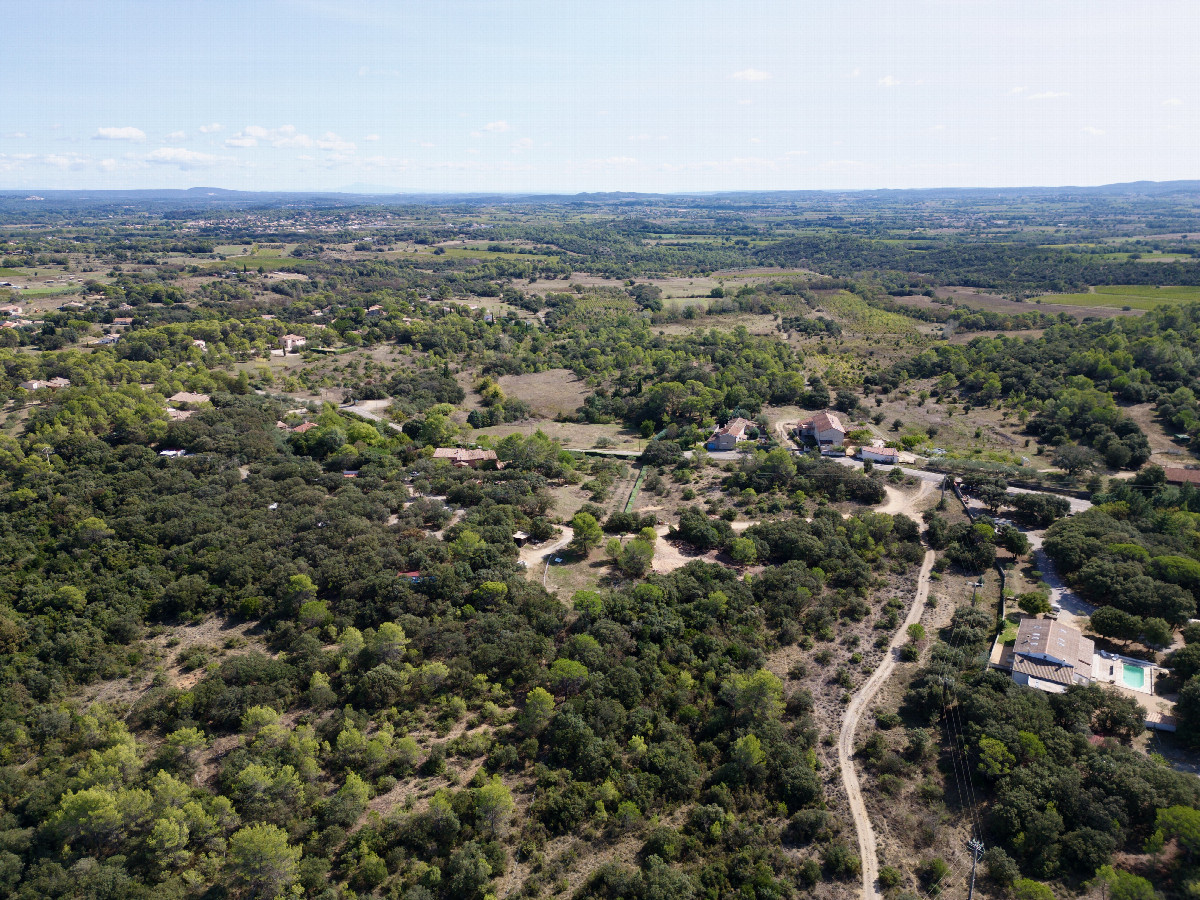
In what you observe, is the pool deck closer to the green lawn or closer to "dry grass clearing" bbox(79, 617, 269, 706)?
"dry grass clearing" bbox(79, 617, 269, 706)

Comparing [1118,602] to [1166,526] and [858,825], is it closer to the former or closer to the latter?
[1166,526]

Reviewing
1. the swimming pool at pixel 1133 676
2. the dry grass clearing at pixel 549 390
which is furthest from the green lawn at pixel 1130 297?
the swimming pool at pixel 1133 676

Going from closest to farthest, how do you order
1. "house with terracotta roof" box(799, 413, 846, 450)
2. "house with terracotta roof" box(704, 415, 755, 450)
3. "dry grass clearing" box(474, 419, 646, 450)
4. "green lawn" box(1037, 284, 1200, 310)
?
"house with terracotta roof" box(799, 413, 846, 450)
"house with terracotta roof" box(704, 415, 755, 450)
"dry grass clearing" box(474, 419, 646, 450)
"green lawn" box(1037, 284, 1200, 310)

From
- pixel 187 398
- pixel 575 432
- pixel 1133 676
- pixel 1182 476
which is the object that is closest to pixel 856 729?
pixel 1133 676

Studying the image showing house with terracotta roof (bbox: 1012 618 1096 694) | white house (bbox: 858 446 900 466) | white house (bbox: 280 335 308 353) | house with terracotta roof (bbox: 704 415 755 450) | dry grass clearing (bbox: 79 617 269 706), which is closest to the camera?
house with terracotta roof (bbox: 1012 618 1096 694)

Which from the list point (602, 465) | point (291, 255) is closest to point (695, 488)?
point (602, 465)

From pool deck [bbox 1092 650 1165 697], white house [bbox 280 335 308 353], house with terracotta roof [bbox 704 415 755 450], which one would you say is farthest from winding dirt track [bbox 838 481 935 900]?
white house [bbox 280 335 308 353]
